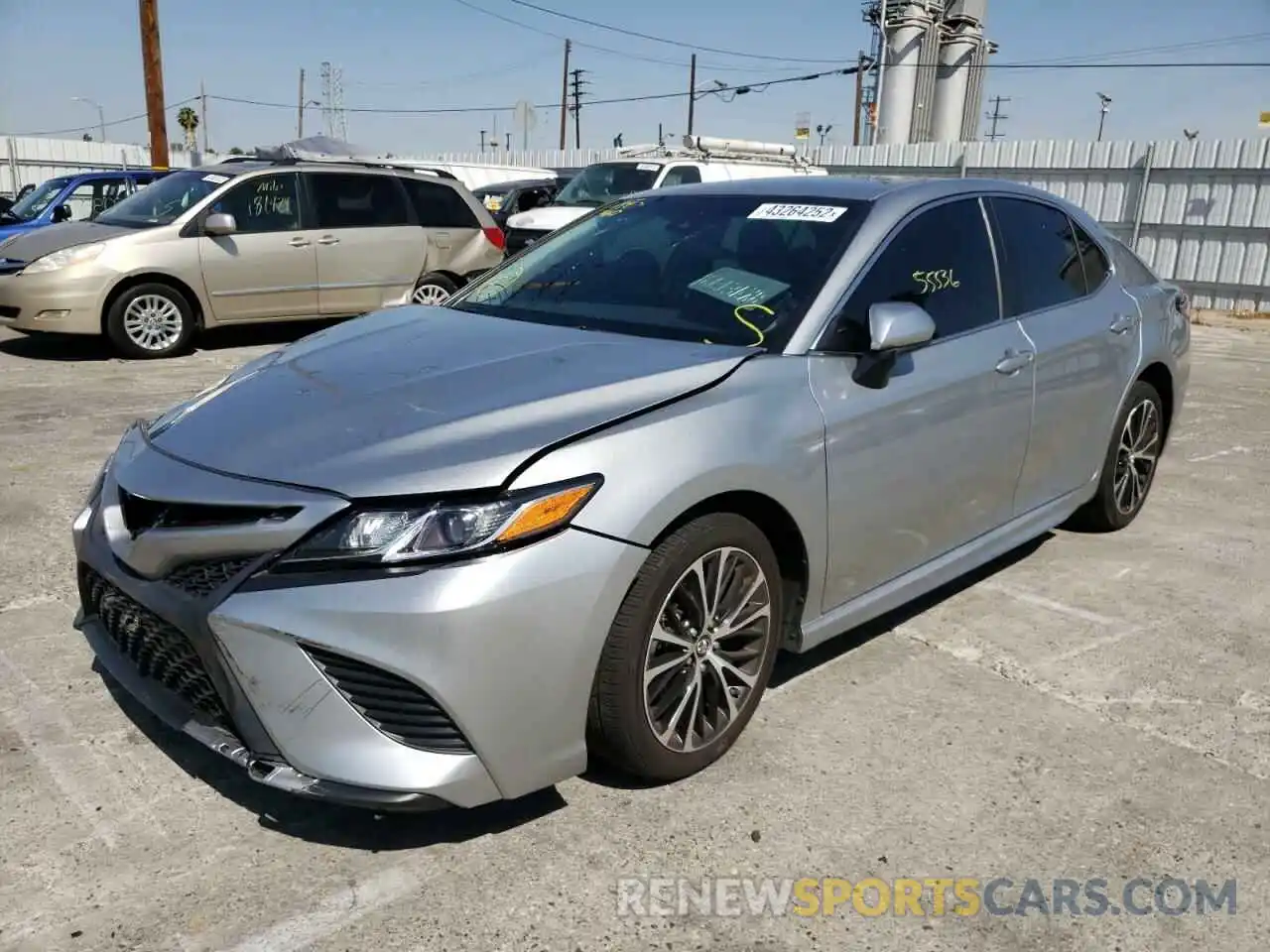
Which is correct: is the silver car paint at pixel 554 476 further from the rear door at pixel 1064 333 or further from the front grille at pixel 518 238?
the front grille at pixel 518 238

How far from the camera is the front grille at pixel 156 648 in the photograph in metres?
2.43

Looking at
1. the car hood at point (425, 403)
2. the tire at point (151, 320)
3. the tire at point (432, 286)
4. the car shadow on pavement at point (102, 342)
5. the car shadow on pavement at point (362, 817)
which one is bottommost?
the car shadow on pavement at point (102, 342)

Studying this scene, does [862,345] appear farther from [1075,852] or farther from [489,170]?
[489,170]

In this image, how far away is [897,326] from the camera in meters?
3.04

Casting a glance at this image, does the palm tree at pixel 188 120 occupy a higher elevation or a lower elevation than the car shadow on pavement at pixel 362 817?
higher

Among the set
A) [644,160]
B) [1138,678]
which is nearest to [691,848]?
[1138,678]

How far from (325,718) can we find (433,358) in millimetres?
1154

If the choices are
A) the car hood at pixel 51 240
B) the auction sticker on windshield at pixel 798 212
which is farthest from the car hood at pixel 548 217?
the auction sticker on windshield at pixel 798 212

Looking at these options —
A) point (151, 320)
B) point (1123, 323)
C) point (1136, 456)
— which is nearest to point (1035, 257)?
point (1123, 323)

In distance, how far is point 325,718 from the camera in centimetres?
228

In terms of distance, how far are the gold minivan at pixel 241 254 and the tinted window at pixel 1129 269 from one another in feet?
17.3

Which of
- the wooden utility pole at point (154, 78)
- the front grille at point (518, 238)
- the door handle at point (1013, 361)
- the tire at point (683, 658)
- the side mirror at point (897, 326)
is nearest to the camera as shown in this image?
the tire at point (683, 658)

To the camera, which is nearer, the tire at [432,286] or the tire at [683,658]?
the tire at [683,658]

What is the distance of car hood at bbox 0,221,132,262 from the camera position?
875cm
